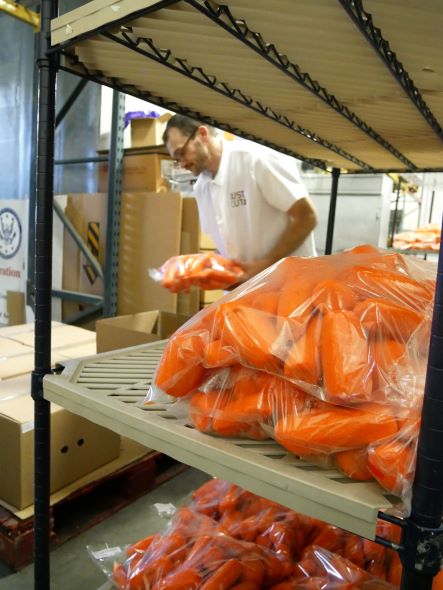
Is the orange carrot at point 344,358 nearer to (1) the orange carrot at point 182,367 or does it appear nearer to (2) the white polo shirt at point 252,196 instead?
(1) the orange carrot at point 182,367

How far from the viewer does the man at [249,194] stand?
5.62ft

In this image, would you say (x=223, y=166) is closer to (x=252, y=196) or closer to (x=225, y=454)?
(x=252, y=196)

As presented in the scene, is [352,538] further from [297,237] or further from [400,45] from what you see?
[297,237]

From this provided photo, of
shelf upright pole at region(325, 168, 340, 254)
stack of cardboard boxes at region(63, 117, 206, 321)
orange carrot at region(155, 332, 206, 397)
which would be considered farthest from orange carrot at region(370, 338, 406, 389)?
stack of cardboard boxes at region(63, 117, 206, 321)

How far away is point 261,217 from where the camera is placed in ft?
6.05

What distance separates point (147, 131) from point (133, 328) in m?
1.77

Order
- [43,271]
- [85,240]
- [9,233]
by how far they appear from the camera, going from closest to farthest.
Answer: [43,271], [85,240], [9,233]

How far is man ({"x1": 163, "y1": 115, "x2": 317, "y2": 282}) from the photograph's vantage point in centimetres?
171

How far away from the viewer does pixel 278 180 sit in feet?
5.56

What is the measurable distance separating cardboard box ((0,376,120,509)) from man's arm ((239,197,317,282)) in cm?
80

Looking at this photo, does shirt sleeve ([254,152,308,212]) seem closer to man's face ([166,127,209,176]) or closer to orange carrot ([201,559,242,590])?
man's face ([166,127,209,176])

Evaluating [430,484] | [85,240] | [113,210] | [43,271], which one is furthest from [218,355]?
[85,240]

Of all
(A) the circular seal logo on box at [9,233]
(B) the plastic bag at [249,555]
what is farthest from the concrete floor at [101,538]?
(A) the circular seal logo on box at [9,233]

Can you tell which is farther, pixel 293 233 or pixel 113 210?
pixel 113 210
